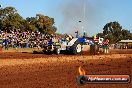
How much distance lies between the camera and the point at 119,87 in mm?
10172

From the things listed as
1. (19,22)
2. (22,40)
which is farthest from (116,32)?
(22,40)

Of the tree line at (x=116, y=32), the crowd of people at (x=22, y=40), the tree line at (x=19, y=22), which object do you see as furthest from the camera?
the tree line at (x=116, y=32)

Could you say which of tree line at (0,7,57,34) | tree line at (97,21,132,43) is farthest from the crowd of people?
tree line at (97,21,132,43)

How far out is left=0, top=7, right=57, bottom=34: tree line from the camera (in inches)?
2704

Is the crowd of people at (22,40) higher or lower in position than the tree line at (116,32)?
lower

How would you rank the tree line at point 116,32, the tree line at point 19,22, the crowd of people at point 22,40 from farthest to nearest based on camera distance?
1. the tree line at point 116,32
2. the tree line at point 19,22
3. the crowd of people at point 22,40

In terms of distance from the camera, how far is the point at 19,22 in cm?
7412

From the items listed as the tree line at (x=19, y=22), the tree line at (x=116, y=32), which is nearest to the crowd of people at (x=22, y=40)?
the tree line at (x=19, y=22)

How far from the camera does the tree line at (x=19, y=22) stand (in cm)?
6869

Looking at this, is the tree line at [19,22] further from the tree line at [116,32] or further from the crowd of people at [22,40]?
the tree line at [116,32]

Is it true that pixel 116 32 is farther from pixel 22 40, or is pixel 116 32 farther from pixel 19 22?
pixel 22 40

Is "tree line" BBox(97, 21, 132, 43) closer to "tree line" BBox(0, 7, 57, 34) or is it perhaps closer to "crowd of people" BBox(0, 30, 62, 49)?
"tree line" BBox(0, 7, 57, 34)

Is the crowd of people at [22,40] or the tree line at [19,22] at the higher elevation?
the tree line at [19,22]

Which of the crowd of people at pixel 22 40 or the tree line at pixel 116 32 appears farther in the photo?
the tree line at pixel 116 32
